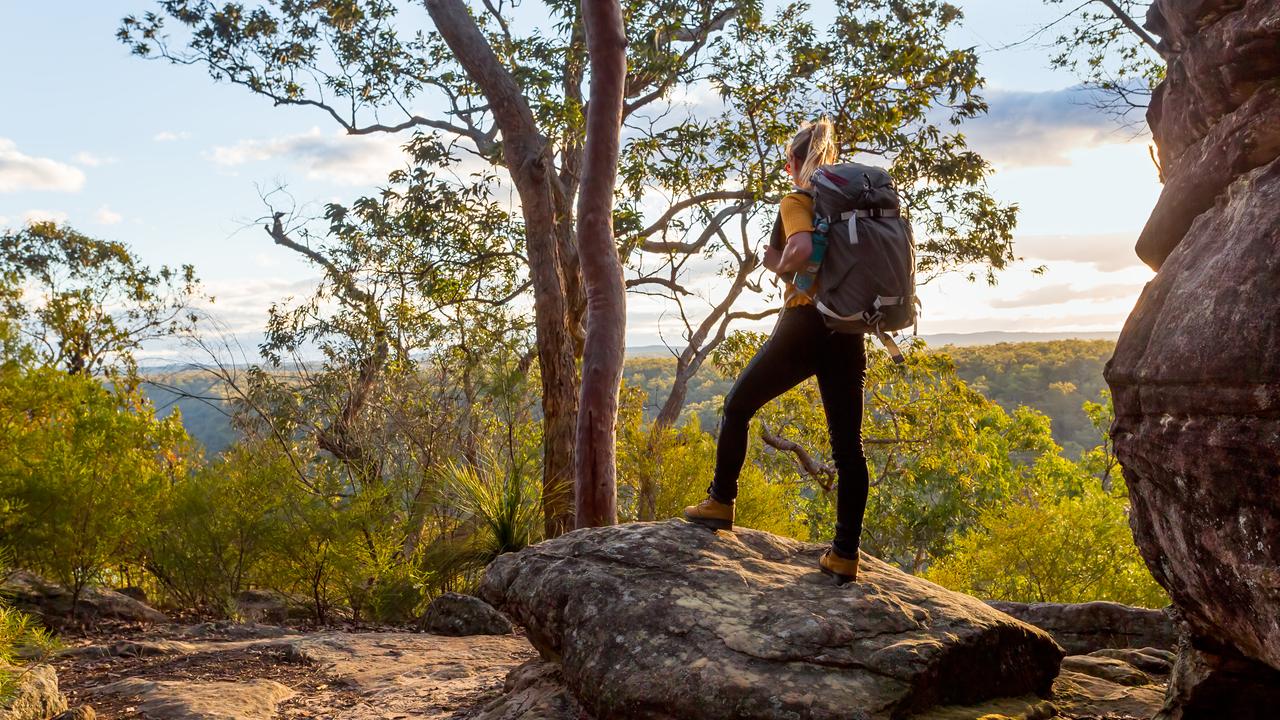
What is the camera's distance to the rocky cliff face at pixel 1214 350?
2.32 metres

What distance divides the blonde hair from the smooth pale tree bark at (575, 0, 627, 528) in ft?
11.7

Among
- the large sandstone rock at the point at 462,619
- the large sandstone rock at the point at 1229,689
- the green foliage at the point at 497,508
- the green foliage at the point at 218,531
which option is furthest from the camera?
the green foliage at the point at 497,508

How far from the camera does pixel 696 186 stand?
13539mm

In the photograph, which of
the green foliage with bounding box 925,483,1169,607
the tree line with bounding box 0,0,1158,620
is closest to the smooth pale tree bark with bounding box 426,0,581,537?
the tree line with bounding box 0,0,1158,620

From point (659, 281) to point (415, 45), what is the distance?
209 inches

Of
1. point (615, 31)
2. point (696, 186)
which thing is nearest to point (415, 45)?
point (696, 186)

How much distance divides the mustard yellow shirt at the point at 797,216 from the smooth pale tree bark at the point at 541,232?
5160 millimetres

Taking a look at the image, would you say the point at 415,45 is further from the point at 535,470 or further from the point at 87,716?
the point at 87,716

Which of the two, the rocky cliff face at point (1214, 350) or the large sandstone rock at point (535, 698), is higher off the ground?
the rocky cliff face at point (1214, 350)

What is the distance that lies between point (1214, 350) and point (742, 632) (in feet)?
5.96

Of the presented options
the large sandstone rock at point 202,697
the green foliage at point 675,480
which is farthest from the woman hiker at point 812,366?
the green foliage at point 675,480

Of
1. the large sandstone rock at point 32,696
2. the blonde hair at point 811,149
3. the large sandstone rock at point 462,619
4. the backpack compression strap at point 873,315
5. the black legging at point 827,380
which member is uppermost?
the blonde hair at point 811,149

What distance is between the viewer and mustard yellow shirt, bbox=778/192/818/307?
3.42 m

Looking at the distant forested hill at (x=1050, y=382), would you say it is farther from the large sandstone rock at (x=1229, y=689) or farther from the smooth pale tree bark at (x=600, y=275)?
the large sandstone rock at (x=1229, y=689)
